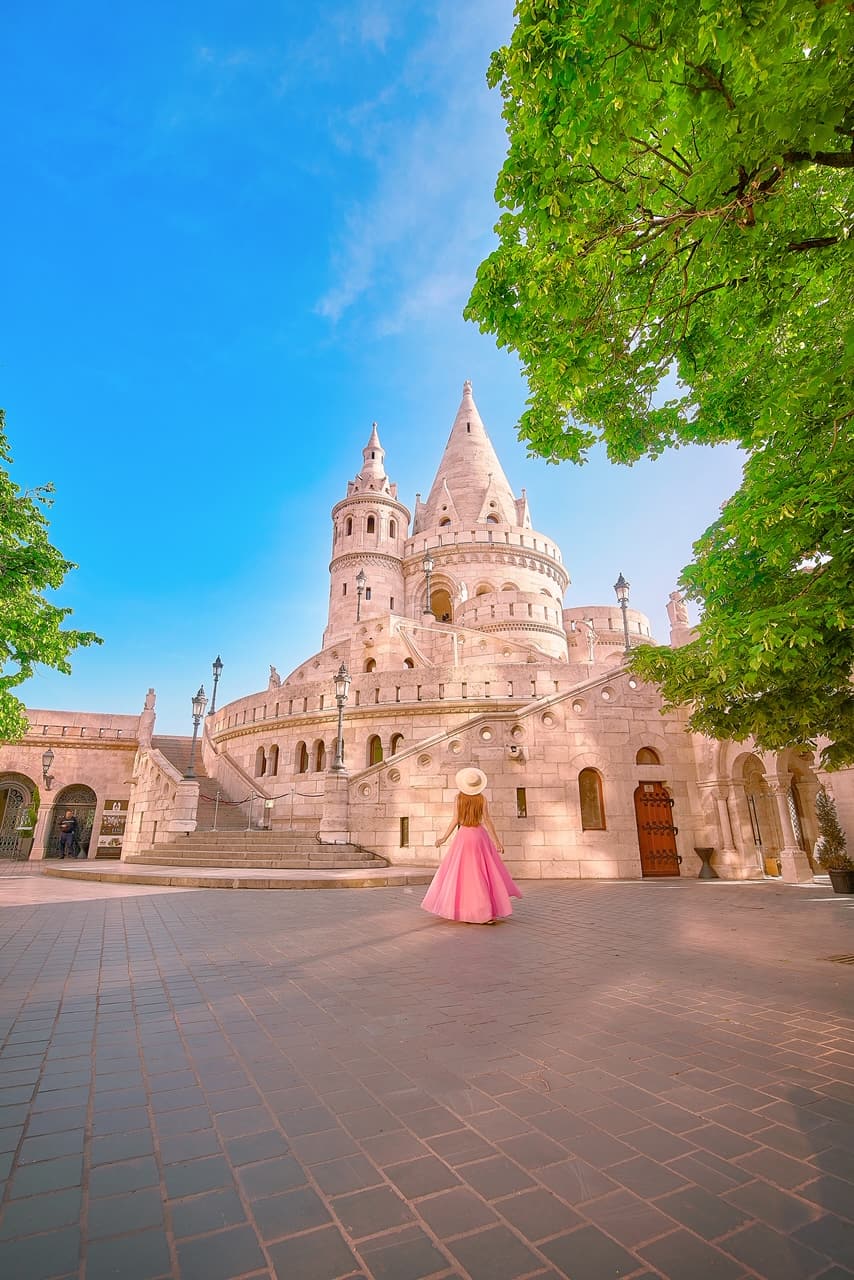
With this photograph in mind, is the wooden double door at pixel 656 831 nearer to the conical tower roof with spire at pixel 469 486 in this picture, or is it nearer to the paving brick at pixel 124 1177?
the paving brick at pixel 124 1177

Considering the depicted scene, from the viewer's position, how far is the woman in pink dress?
25.9ft

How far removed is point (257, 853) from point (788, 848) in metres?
13.5

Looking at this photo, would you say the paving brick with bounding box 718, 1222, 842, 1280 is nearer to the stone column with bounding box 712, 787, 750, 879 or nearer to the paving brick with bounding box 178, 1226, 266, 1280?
the paving brick with bounding box 178, 1226, 266, 1280

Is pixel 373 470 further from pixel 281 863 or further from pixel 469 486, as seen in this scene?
pixel 281 863

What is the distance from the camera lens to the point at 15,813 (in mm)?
28375

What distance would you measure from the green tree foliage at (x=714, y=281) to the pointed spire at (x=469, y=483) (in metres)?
39.8

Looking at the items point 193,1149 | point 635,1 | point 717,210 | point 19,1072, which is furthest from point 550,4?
point 19,1072

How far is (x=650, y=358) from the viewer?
17.5ft

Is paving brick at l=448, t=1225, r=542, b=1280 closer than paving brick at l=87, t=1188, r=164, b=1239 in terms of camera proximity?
Yes

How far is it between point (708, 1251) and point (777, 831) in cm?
1850

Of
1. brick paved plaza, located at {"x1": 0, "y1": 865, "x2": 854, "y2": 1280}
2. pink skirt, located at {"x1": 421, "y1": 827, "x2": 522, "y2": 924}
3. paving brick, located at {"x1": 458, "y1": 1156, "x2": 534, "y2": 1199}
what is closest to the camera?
brick paved plaza, located at {"x1": 0, "y1": 865, "x2": 854, "y2": 1280}

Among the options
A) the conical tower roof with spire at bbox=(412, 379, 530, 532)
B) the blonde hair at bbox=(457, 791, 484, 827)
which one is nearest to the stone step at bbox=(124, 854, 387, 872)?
the blonde hair at bbox=(457, 791, 484, 827)

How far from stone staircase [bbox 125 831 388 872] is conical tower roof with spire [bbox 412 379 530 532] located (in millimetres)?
32828

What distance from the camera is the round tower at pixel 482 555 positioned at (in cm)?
3581
